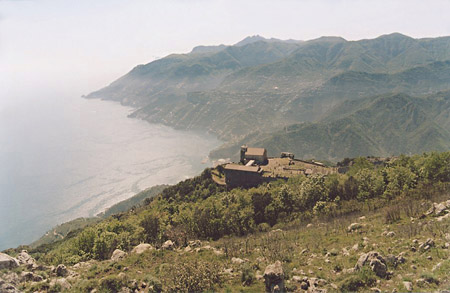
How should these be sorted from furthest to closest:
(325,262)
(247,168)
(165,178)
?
(165,178)
(247,168)
(325,262)

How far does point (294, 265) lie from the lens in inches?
707

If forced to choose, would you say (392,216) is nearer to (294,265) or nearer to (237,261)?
(294,265)

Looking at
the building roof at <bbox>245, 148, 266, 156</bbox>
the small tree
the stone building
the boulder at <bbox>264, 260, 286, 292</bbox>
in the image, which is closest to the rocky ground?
the boulder at <bbox>264, 260, 286, 292</bbox>

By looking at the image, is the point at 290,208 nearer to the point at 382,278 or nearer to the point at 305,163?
the point at 382,278

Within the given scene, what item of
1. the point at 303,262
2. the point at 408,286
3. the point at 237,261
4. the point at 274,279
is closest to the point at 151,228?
the point at 237,261

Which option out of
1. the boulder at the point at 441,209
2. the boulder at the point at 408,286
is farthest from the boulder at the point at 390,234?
the boulder at the point at 408,286

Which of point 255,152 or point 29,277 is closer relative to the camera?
point 29,277

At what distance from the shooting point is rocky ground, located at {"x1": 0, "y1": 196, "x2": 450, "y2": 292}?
14.0 meters

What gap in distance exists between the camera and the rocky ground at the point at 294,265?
1400cm

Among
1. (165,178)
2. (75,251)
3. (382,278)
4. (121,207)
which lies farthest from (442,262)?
(165,178)

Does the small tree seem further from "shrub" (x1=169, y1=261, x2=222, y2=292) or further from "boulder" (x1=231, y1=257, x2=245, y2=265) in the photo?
"shrub" (x1=169, y1=261, x2=222, y2=292)

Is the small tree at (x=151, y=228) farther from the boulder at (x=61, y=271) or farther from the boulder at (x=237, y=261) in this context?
the boulder at (x=237, y=261)

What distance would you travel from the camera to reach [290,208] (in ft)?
124

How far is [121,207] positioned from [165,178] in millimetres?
52792
